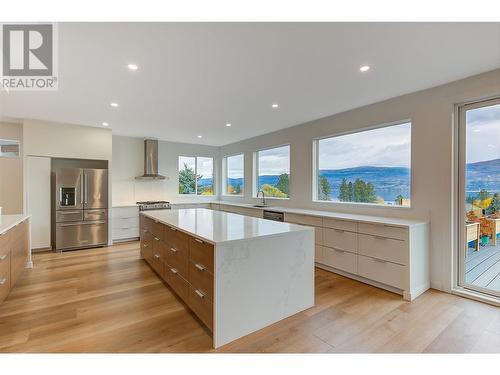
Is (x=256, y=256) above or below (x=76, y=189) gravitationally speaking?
below

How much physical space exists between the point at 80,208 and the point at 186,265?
12.1 ft

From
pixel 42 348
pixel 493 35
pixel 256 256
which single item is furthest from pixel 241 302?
pixel 493 35

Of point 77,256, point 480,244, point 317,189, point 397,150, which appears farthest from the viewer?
point 317,189

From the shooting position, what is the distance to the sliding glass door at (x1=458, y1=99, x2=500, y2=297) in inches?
107

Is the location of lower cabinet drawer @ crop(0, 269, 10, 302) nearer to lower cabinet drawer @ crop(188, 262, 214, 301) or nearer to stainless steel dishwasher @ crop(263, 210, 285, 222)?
lower cabinet drawer @ crop(188, 262, 214, 301)

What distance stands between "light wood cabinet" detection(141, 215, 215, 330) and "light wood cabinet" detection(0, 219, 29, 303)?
155cm

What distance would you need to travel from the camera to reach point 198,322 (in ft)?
7.43

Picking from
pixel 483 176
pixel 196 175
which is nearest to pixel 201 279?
pixel 483 176

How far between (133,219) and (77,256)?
4.67 ft

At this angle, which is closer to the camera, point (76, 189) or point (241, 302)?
point (241, 302)

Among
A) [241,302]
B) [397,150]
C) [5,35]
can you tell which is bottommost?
[241,302]
